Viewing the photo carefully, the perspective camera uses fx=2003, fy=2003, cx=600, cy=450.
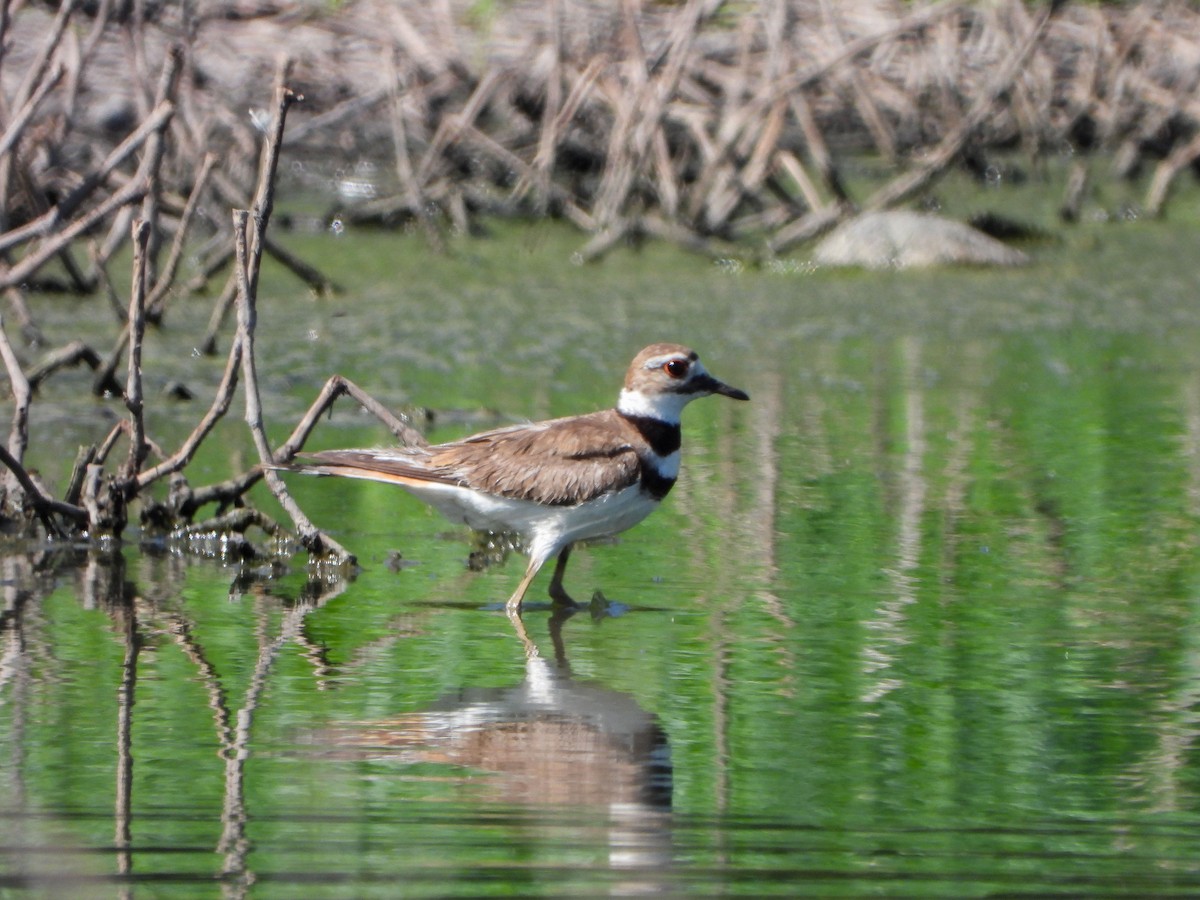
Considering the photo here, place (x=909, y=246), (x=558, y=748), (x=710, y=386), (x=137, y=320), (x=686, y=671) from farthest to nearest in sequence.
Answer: (x=909, y=246) → (x=710, y=386) → (x=137, y=320) → (x=686, y=671) → (x=558, y=748)

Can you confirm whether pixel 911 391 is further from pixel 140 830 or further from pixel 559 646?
pixel 140 830

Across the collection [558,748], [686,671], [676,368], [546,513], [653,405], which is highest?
[676,368]

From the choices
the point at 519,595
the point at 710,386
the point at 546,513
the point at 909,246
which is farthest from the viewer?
the point at 909,246

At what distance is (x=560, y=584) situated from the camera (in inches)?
237

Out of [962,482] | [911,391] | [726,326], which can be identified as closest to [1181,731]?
[962,482]

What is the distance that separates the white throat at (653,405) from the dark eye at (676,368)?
Answer: 68mm

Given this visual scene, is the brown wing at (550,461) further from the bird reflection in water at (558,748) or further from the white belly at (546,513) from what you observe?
the bird reflection in water at (558,748)

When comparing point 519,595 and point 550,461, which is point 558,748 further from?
point 550,461

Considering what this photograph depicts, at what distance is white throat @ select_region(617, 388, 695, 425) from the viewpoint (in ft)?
20.6

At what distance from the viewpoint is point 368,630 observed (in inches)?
219

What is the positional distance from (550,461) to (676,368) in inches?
23.4

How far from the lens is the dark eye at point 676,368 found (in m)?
6.33

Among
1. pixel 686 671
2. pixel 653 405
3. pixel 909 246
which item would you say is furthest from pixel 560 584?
pixel 909 246

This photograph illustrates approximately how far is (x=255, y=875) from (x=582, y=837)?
63 cm
